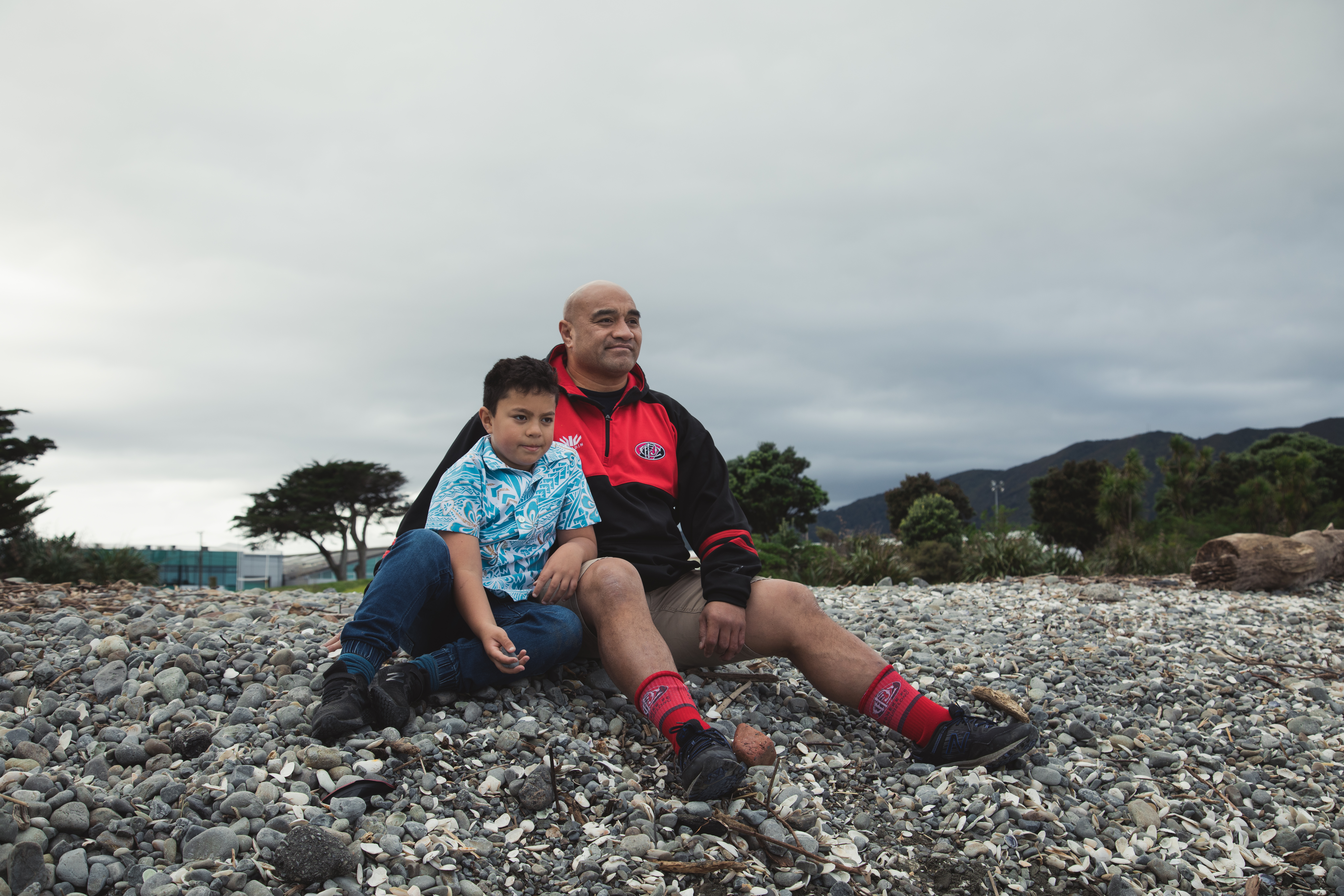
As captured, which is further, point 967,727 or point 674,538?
point 674,538

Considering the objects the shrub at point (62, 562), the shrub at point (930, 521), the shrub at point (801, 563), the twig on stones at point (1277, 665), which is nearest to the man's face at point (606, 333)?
the twig on stones at point (1277, 665)

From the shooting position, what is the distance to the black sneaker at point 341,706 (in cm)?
252

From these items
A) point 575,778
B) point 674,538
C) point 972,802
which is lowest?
point 972,802

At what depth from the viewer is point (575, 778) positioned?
8.41 feet

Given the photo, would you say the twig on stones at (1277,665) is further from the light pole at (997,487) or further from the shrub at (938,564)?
the light pole at (997,487)

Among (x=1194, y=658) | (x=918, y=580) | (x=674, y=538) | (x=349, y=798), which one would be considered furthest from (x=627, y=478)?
(x=918, y=580)

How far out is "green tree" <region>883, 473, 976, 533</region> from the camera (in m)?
45.4

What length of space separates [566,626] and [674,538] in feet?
2.16

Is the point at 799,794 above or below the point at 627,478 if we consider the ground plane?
below

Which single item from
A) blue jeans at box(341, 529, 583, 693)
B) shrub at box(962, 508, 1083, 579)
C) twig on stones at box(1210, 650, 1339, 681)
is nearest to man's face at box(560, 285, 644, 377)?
blue jeans at box(341, 529, 583, 693)

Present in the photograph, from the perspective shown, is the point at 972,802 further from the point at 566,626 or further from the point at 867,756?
the point at 566,626

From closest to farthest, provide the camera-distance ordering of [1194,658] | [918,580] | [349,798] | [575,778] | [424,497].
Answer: [349,798], [575,778], [424,497], [1194,658], [918,580]

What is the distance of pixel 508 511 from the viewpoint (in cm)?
301

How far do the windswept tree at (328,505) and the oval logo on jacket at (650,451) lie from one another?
34609 millimetres
